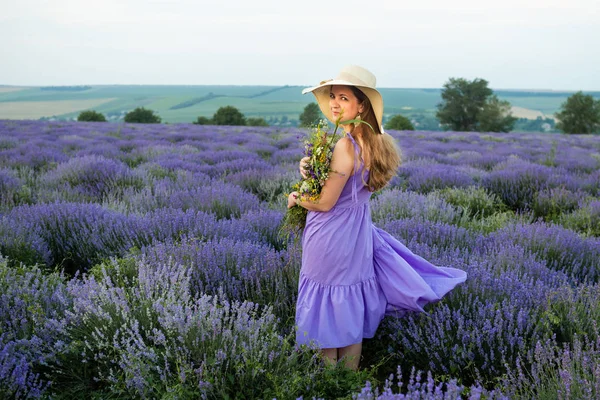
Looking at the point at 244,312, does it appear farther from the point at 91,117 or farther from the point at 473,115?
the point at 473,115

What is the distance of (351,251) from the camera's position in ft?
7.37

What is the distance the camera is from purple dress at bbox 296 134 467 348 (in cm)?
222

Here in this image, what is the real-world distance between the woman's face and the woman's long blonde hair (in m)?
0.03

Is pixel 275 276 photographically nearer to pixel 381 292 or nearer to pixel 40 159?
pixel 381 292

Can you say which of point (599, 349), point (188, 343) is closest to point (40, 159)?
point (188, 343)

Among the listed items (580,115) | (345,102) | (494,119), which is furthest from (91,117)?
(580,115)

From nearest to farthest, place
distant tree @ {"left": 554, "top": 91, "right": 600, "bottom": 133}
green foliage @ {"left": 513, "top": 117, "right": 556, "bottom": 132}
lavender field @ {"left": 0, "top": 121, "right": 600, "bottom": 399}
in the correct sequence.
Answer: lavender field @ {"left": 0, "top": 121, "right": 600, "bottom": 399}, green foliage @ {"left": 513, "top": 117, "right": 556, "bottom": 132}, distant tree @ {"left": 554, "top": 91, "right": 600, "bottom": 133}

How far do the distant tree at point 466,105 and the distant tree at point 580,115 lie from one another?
494 cm

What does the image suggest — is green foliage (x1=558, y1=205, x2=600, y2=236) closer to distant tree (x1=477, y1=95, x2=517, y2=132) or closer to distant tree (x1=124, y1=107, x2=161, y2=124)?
distant tree (x1=124, y1=107, x2=161, y2=124)

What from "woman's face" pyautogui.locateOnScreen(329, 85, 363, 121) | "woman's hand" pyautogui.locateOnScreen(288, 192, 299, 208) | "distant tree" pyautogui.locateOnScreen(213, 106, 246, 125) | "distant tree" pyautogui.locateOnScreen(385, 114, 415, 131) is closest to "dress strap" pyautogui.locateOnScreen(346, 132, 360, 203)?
"woman's face" pyautogui.locateOnScreen(329, 85, 363, 121)

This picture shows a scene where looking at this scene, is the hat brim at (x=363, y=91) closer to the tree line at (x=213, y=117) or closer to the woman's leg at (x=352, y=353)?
the woman's leg at (x=352, y=353)

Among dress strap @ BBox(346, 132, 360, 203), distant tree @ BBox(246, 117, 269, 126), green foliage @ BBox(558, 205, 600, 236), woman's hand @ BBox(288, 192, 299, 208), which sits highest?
dress strap @ BBox(346, 132, 360, 203)

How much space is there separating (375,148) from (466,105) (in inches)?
2004

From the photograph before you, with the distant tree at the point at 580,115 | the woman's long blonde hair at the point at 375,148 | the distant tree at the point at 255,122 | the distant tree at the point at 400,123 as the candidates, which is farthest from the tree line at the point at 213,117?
the woman's long blonde hair at the point at 375,148
